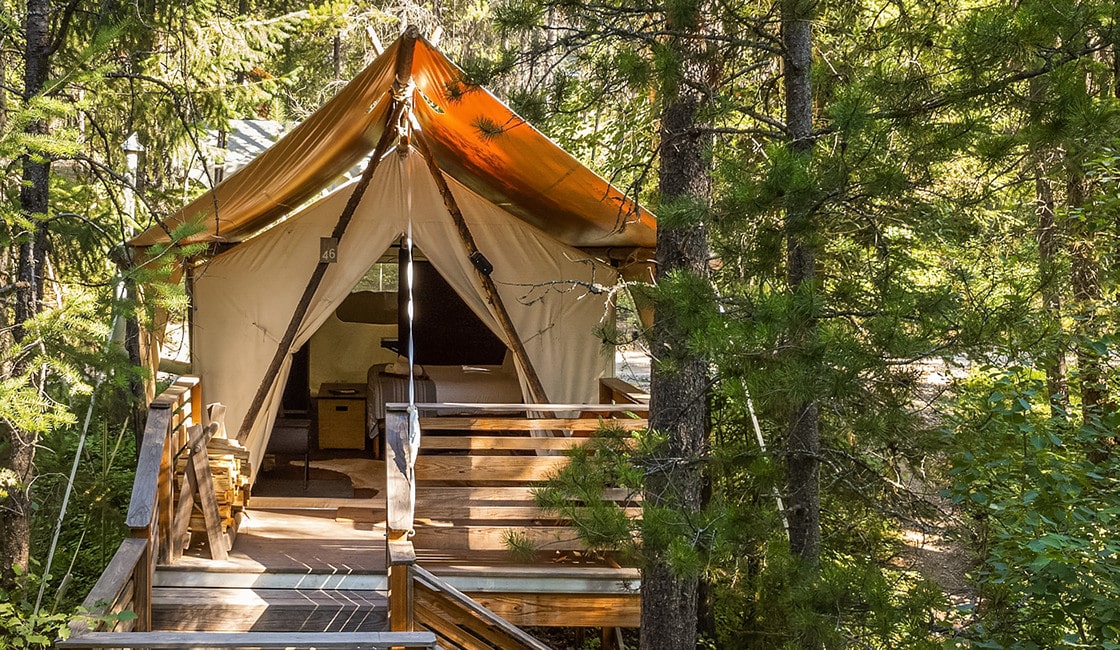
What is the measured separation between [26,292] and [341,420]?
4163mm

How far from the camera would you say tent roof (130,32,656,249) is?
5.48m

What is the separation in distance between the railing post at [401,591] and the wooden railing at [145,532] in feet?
3.76

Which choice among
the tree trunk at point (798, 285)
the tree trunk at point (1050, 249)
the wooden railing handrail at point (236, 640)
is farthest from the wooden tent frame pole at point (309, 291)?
the tree trunk at point (1050, 249)

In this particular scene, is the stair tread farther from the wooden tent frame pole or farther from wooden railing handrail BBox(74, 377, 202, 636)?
the wooden tent frame pole

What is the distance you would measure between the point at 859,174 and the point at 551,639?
5.83 metres

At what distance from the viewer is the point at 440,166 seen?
717 cm

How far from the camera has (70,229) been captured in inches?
192

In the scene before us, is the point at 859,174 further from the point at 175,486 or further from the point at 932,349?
the point at 175,486

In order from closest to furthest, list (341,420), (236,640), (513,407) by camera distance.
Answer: (236,640)
(513,407)
(341,420)

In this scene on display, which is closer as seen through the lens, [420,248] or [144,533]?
[144,533]

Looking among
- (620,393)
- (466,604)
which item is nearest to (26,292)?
(466,604)

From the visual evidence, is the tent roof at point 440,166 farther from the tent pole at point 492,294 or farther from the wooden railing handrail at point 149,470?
the wooden railing handrail at point 149,470

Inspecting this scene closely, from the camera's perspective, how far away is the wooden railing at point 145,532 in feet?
12.8

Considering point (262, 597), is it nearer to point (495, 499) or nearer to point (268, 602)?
point (268, 602)
